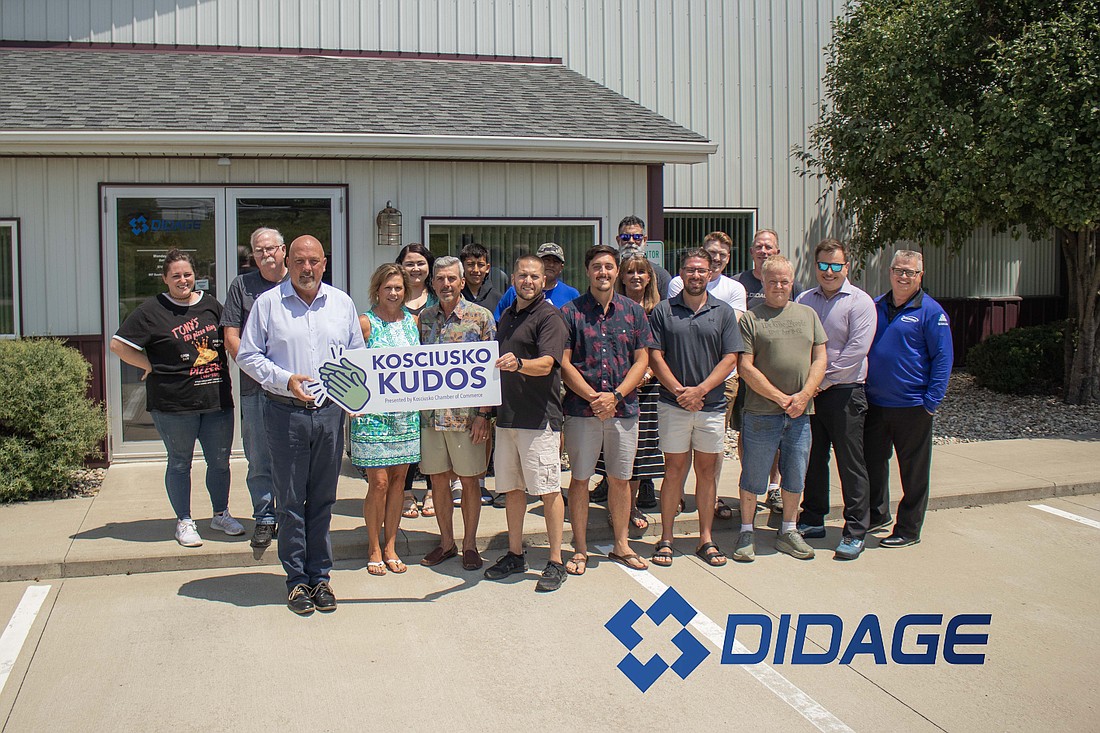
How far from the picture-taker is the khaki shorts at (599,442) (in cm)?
577

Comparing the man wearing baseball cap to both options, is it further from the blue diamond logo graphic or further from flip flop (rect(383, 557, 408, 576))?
the blue diamond logo graphic

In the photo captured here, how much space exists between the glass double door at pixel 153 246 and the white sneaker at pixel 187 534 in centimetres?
239

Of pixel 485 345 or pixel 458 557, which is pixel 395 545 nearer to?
pixel 458 557

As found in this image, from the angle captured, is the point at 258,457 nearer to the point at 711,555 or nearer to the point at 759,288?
the point at 711,555

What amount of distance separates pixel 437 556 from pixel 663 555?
142 centimetres

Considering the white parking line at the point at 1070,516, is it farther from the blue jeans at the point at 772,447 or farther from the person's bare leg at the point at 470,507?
the person's bare leg at the point at 470,507

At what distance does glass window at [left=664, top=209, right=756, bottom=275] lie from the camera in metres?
12.9

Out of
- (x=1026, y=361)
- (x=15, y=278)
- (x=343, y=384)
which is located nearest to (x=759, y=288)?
(x=343, y=384)

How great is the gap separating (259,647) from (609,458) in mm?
2292

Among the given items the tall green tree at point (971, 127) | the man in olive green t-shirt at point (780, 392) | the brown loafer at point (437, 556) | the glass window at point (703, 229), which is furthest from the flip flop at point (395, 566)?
the tall green tree at point (971, 127)

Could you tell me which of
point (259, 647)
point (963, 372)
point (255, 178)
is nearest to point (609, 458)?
point (259, 647)

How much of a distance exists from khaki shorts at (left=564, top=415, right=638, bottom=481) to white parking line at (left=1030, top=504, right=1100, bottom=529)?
3735 mm

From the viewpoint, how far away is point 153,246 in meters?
8.32

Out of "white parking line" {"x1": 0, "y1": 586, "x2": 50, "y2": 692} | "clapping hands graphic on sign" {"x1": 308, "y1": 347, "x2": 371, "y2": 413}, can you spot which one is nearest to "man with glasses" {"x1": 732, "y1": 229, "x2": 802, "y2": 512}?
"clapping hands graphic on sign" {"x1": 308, "y1": 347, "x2": 371, "y2": 413}
